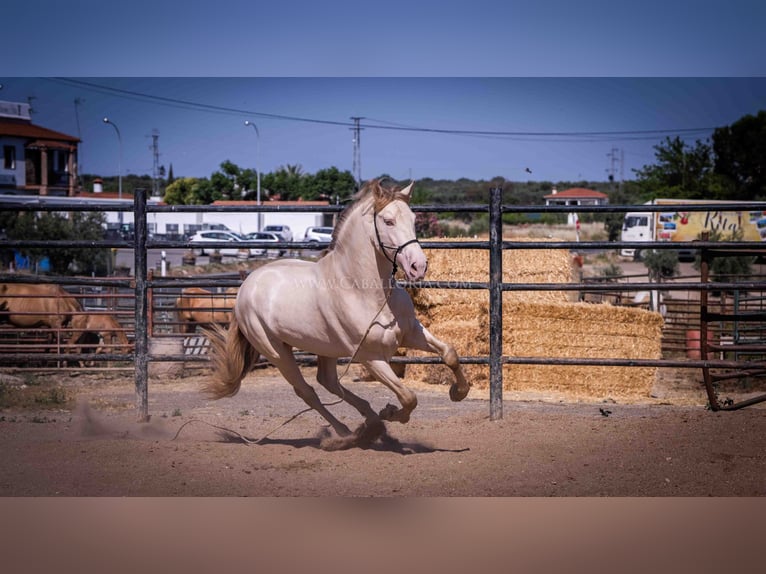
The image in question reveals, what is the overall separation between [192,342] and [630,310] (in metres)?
6.49

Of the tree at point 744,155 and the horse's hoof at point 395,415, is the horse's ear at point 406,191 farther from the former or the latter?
the tree at point 744,155

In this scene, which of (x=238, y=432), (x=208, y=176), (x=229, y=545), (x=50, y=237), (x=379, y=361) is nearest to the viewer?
(x=229, y=545)

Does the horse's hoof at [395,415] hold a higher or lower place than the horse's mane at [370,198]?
lower

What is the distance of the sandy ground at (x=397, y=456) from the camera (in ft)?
14.0

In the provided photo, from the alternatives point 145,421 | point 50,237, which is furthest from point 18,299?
point 50,237

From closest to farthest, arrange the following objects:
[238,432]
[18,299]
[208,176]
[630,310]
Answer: [238,432] < [630,310] < [18,299] < [208,176]

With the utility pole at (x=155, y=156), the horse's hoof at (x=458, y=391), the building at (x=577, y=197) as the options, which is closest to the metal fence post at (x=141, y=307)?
the horse's hoof at (x=458, y=391)

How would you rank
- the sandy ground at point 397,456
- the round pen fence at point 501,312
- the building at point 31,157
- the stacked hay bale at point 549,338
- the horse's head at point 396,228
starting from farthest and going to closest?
the building at point 31,157 < the stacked hay bale at point 549,338 < the round pen fence at point 501,312 < the horse's head at point 396,228 < the sandy ground at point 397,456

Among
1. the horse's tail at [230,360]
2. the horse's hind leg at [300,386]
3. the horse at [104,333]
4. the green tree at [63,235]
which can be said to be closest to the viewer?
the horse's hind leg at [300,386]

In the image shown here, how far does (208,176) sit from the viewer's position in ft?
159

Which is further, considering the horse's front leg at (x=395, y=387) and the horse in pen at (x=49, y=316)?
the horse in pen at (x=49, y=316)

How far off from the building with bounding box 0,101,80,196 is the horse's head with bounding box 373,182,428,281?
2610cm

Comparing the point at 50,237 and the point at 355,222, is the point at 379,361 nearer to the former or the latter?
the point at 355,222

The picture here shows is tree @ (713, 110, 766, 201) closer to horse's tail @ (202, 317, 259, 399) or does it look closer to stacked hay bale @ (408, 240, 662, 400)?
stacked hay bale @ (408, 240, 662, 400)
